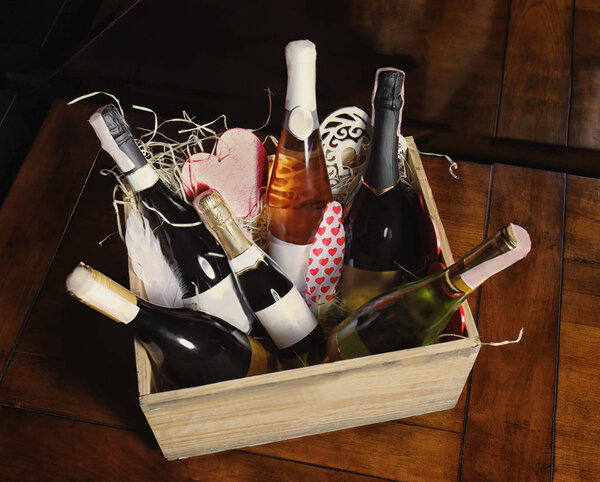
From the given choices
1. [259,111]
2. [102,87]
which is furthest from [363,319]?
[102,87]

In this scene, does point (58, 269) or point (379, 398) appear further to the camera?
point (58, 269)

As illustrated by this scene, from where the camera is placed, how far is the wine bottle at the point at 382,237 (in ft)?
1.86

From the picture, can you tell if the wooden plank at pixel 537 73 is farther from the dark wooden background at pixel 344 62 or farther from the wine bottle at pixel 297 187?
the wine bottle at pixel 297 187

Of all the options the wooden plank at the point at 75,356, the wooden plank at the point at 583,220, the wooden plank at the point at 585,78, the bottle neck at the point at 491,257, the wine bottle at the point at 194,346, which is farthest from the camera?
the wooden plank at the point at 585,78

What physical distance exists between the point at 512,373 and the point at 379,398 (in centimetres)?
19

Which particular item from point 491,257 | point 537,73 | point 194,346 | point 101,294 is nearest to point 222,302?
point 194,346

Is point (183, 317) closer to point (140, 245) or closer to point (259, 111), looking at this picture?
point (140, 245)

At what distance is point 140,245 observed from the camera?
0.54 m

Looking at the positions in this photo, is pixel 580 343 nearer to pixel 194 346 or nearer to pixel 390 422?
pixel 390 422

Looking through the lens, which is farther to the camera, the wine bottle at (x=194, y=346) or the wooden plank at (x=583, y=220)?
the wooden plank at (x=583, y=220)

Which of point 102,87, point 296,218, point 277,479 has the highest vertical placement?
point 102,87

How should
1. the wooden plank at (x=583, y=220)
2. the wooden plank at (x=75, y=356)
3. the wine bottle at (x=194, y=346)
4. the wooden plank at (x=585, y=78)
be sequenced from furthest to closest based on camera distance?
the wooden plank at (x=585, y=78)
the wooden plank at (x=583, y=220)
the wooden plank at (x=75, y=356)
the wine bottle at (x=194, y=346)

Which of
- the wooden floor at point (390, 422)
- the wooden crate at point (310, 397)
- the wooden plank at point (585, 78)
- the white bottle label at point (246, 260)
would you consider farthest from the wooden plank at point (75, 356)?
the wooden plank at point (585, 78)

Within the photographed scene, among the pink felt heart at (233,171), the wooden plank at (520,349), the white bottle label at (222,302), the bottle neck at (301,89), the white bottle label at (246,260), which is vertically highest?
the bottle neck at (301,89)
